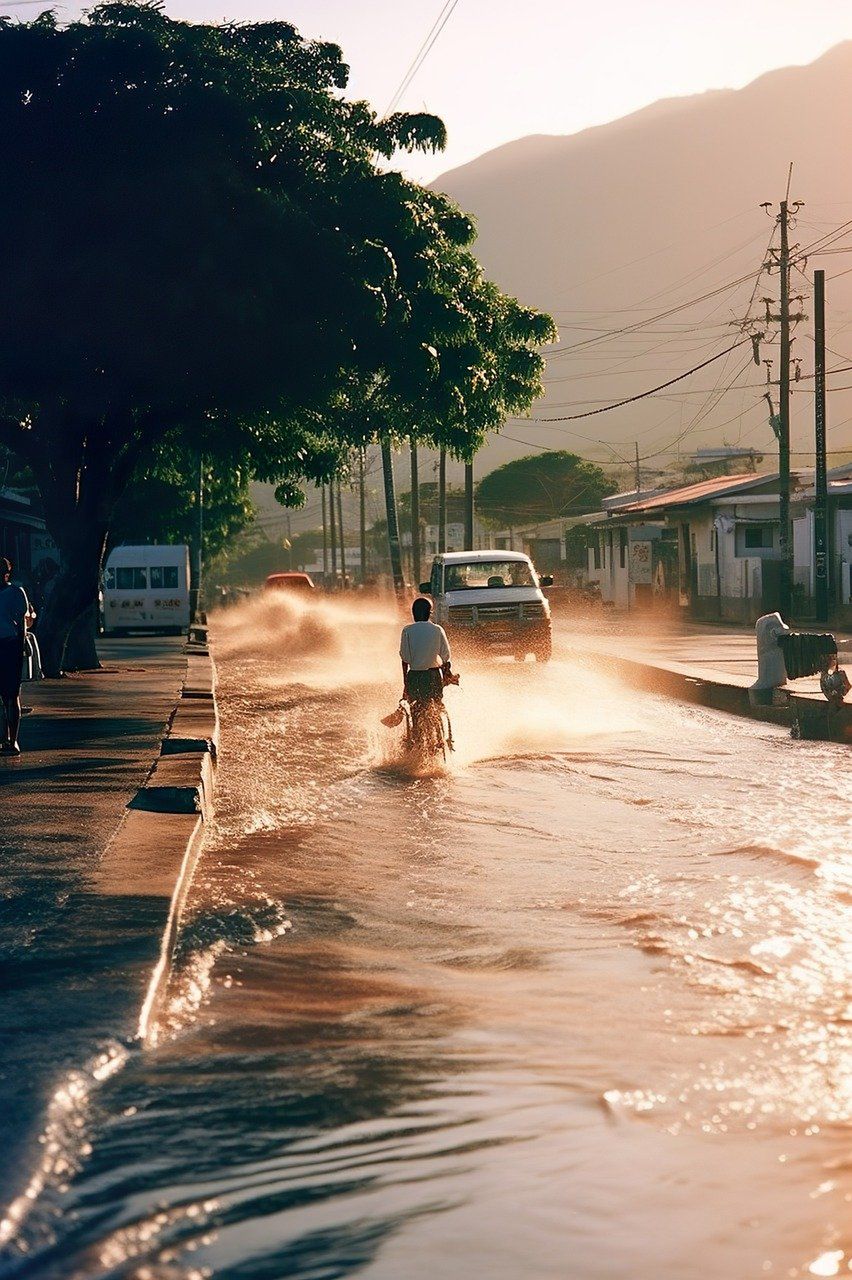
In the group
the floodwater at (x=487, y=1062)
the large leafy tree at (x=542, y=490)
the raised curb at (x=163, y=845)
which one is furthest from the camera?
the large leafy tree at (x=542, y=490)

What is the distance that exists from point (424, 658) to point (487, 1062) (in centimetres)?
949

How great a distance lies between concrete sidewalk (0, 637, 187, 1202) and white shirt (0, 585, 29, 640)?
103 centimetres

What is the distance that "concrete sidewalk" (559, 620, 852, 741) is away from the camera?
1906 centimetres

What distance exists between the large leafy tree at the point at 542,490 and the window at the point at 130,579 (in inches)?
2321

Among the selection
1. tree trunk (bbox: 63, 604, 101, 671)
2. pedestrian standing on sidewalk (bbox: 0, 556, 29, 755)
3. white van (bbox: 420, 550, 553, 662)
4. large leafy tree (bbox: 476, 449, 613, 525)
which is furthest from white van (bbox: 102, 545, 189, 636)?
large leafy tree (bbox: 476, 449, 613, 525)

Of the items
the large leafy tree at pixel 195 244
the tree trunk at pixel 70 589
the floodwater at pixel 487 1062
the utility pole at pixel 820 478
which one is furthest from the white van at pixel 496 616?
the floodwater at pixel 487 1062

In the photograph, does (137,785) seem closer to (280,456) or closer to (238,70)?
(238,70)

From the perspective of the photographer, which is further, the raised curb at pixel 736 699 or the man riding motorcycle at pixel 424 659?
the raised curb at pixel 736 699

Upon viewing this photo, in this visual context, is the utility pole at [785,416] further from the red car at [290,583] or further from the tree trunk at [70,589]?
the red car at [290,583]

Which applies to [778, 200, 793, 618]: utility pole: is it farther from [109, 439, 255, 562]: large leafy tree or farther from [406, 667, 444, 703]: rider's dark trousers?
[406, 667, 444, 703]: rider's dark trousers

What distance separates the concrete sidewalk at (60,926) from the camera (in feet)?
18.4

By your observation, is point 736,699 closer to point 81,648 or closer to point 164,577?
point 81,648

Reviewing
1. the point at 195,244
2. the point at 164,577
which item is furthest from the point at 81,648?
the point at 164,577

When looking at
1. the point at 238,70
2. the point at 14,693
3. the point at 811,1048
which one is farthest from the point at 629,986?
the point at 238,70
